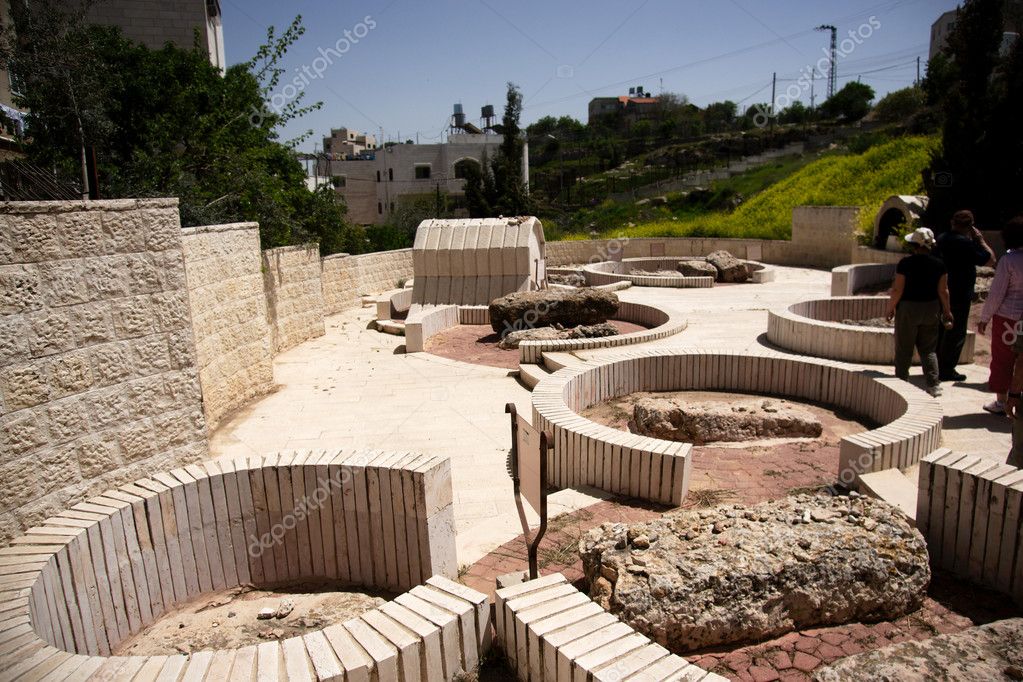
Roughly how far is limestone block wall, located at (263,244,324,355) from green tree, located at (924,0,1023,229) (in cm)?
1386

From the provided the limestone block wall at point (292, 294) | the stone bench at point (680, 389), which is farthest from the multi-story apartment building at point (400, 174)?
the stone bench at point (680, 389)

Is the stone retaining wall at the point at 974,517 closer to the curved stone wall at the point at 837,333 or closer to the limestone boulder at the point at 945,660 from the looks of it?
the limestone boulder at the point at 945,660

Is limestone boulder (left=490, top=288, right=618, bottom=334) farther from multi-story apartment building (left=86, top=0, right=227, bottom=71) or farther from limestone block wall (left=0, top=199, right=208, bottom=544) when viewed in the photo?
multi-story apartment building (left=86, top=0, right=227, bottom=71)

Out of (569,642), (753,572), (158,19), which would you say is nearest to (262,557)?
(569,642)

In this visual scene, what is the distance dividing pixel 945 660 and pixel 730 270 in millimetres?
16038

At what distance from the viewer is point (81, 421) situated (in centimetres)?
510

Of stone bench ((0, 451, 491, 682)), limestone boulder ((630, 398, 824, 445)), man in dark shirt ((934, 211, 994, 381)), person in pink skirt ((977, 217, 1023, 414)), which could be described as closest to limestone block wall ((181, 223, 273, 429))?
stone bench ((0, 451, 491, 682))

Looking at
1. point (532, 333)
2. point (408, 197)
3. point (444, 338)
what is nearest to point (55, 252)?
point (532, 333)

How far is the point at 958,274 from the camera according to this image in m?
7.30

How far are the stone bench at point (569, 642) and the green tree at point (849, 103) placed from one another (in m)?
55.8

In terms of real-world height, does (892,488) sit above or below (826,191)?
below

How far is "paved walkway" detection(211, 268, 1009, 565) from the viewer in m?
5.49

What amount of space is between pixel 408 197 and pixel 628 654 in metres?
44.2

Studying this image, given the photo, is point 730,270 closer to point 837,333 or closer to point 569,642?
point 837,333
